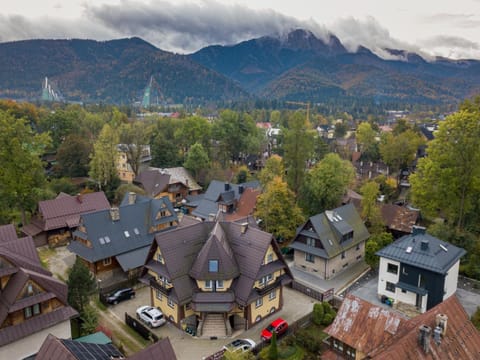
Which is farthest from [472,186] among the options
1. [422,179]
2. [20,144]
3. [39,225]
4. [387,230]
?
[20,144]

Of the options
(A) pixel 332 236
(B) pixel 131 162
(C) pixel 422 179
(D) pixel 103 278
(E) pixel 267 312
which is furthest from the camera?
(B) pixel 131 162

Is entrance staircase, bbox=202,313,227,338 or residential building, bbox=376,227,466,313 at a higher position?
residential building, bbox=376,227,466,313

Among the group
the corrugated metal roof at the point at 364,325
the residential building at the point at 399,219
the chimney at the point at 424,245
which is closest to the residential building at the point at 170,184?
the residential building at the point at 399,219

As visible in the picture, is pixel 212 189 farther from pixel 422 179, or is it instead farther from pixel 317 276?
pixel 422 179

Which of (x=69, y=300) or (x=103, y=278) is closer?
(x=69, y=300)

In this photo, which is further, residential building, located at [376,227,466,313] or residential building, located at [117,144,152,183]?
residential building, located at [117,144,152,183]

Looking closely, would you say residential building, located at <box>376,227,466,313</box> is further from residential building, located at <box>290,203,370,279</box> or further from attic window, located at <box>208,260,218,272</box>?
attic window, located at <box>208,260,218,272</box>

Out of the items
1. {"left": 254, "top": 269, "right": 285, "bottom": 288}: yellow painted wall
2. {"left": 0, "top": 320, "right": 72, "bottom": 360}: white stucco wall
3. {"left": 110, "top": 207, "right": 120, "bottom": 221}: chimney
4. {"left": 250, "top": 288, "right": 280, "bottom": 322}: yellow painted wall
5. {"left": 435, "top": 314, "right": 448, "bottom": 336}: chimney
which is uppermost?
{"left": 435, "top": 314, "right": 448, "bottom": 336}: chimney

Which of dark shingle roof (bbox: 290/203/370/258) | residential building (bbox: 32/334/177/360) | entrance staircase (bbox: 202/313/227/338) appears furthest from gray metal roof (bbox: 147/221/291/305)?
residential building (bbox: 32/334/177/360)

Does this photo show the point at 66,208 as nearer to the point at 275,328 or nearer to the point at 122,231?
the point at 122,231
